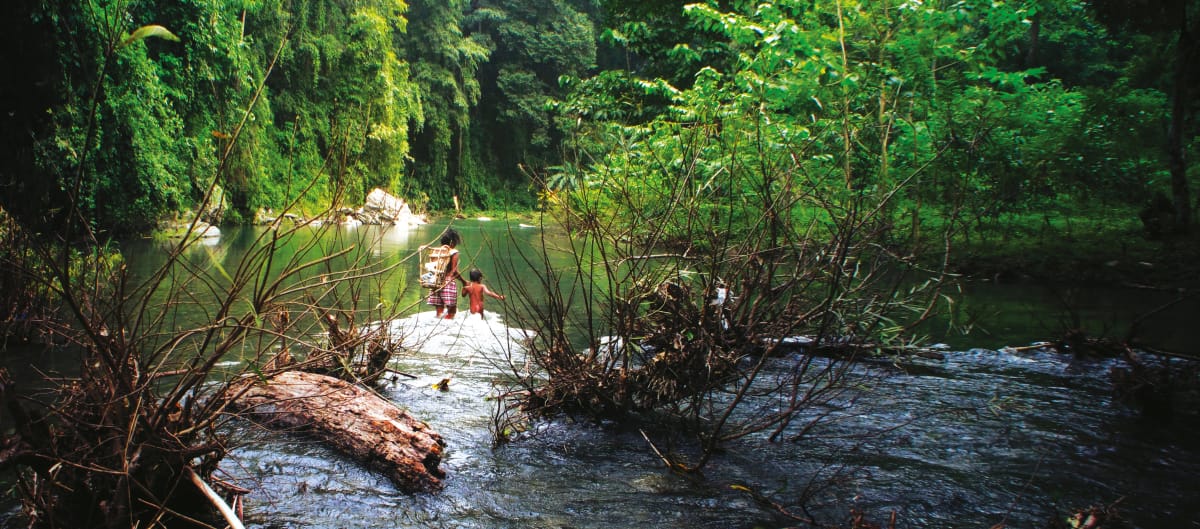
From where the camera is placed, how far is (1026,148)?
37.0 feet

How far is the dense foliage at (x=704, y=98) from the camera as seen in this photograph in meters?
7.15

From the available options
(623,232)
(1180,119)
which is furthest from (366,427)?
(1180,119)

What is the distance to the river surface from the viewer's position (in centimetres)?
372

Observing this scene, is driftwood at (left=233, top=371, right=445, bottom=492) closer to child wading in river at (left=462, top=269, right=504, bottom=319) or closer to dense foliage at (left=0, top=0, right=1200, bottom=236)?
dense foliage at (left=0, top=0, right=1200, bottom=236)

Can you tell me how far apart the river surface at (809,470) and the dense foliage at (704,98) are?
164 centimetres

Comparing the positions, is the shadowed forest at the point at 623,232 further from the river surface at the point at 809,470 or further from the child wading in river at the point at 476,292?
the child wading in river at the point at 476,292

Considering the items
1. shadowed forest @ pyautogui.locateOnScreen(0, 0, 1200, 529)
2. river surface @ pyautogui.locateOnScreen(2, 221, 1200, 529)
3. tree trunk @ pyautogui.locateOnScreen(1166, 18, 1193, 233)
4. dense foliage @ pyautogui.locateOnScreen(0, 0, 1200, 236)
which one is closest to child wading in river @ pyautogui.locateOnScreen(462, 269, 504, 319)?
shadowed forest @ pyautogui.locateOnScreen(0, 0, 1200, 529)

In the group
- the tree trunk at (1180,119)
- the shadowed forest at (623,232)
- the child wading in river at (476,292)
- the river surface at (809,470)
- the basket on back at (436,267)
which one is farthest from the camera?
the tree trunk at (1180,119)

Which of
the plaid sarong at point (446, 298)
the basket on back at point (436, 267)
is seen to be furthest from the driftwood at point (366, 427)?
the plaid sarong at point (446, 298)

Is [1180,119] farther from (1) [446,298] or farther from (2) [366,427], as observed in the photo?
(2) [366,427]

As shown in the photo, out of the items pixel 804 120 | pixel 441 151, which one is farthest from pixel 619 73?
A: pixel 441 151

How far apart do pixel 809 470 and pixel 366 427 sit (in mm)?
2840

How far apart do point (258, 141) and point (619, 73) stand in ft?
42.1

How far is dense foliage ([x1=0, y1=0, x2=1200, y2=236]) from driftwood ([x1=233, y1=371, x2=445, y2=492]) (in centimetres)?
163
